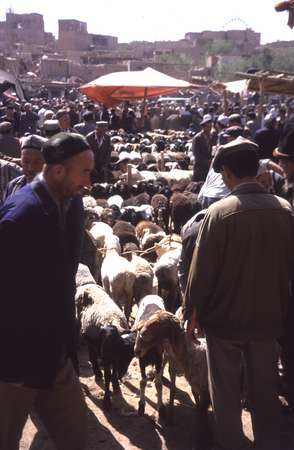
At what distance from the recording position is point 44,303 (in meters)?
2.46

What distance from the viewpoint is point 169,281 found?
20.2ft

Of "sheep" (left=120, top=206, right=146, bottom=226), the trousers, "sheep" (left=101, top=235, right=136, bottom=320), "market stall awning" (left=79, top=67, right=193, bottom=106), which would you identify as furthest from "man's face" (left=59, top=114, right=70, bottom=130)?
the trousers

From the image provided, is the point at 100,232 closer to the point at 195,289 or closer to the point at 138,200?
the point at 138,200

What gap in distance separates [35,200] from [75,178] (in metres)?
0.21

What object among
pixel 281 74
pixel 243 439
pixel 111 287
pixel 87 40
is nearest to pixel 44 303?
pixel 243 439

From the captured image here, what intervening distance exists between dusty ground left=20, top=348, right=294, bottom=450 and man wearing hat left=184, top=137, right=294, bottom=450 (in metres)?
0.76

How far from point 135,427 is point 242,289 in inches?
65.5

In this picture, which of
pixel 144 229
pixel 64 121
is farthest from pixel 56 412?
pixel 64 121

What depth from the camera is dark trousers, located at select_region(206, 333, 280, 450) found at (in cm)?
311

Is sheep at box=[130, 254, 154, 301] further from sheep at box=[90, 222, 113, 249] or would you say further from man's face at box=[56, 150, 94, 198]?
man's face at box=[56, 150, 94, 198]

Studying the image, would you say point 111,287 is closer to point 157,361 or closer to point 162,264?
point 162,264

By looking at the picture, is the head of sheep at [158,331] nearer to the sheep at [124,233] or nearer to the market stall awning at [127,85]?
the sheep at [124,233]

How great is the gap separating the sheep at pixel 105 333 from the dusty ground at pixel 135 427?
0.15 meters

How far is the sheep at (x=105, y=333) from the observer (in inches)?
173
